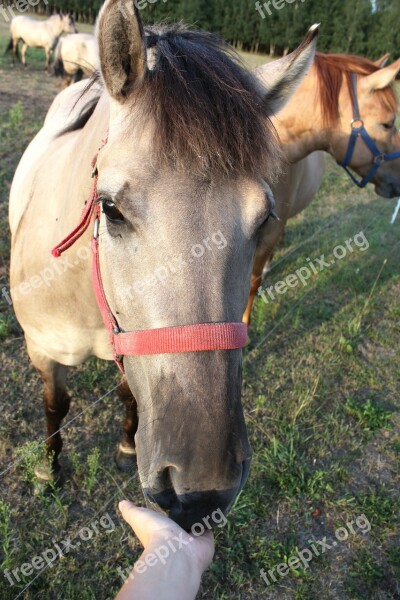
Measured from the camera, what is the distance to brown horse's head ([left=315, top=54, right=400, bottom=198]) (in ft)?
11.8

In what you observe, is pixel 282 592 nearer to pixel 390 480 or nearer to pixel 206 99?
pixel 390 480

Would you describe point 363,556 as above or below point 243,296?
below

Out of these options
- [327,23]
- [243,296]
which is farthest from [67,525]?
[327,23]

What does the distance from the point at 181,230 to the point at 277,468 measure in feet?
7.38

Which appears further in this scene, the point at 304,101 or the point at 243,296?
the point at 304,101

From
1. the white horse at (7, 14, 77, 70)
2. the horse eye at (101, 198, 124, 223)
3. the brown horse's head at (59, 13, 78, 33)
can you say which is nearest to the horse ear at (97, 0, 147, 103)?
the horse eye at (101, 198, 124, 223)

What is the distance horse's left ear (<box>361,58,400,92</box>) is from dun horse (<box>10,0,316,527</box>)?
2450mm

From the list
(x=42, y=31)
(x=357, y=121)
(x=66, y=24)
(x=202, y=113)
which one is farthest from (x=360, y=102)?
(x=42, y=31)

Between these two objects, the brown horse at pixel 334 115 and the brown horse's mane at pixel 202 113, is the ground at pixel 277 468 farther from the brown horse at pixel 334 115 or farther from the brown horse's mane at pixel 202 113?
the brown horse's mane at pixel 202 113

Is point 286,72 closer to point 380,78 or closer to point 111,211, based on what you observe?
point 111,211

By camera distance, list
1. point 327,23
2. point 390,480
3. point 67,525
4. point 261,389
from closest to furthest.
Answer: point 67,525 → point 390,480 → point 261,389 → point 327,23

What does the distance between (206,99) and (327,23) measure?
30.7m

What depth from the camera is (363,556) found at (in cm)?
254

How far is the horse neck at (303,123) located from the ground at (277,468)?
1580mm
